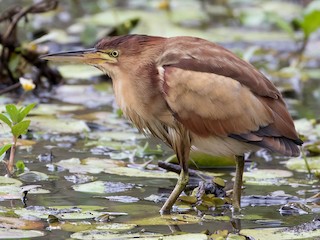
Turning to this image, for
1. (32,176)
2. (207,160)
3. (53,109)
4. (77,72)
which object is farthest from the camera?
(77,72)

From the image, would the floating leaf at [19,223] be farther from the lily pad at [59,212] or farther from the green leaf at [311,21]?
the green leaf at [311,21]

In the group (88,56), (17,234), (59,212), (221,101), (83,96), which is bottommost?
(83,96)

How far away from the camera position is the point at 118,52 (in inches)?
183

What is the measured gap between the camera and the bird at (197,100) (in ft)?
14.5

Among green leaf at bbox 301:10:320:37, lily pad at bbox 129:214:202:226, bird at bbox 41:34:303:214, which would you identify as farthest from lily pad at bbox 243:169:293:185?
green leaf at bbox 301:10:320:37

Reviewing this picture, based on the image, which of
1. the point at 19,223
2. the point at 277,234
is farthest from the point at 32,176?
the point at 277,234

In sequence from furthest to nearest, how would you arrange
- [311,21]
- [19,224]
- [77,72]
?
1. [311,21]
2. [77,72]
3. [19,224]

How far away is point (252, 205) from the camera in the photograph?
15.5 feet

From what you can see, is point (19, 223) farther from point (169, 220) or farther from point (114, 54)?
point (114, 54)

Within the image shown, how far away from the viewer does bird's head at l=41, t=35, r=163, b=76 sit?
462 cm

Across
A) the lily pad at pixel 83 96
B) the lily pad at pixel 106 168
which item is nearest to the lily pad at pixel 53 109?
the lily pad at pixel 83 96

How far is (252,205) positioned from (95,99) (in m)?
3.00

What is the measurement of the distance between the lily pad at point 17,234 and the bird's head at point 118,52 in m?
1.16

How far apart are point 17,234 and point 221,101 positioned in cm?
126
